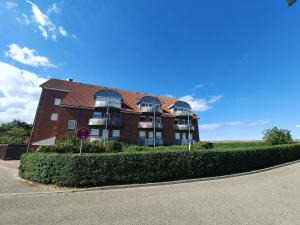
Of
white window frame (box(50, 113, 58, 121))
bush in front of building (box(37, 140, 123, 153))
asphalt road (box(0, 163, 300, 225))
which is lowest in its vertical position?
asphalt road (box(0, 163, 300, 225))

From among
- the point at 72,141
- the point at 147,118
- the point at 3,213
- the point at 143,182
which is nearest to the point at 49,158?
the point at 3,213

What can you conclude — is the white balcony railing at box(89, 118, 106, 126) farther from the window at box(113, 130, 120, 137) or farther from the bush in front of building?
the bush in front of building

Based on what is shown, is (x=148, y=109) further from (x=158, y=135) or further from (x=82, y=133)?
(x=82, y=133)

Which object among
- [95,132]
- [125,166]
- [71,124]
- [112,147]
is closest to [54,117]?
[71,124]

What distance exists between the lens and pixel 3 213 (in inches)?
245

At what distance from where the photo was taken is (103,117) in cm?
3194

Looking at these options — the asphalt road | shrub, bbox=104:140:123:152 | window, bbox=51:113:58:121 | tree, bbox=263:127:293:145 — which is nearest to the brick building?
window, bbox=51:113:58:121

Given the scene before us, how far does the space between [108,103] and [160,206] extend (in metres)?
25.7

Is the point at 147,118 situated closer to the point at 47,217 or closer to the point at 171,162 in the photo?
the point at 171,162

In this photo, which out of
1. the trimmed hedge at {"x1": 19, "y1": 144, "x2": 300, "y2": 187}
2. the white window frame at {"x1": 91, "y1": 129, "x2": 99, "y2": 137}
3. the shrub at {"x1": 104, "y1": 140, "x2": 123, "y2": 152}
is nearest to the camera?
the trimmed hedge at {"x1": 19, "y1": 144, "x2": 300, "y2": 187}

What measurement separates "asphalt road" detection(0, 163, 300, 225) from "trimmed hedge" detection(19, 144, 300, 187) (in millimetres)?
996

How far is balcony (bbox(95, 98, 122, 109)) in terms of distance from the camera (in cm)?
3108

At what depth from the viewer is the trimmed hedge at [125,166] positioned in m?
9.85

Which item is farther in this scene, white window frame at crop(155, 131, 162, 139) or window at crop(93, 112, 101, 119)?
white window frame at crop(155, 131, 162, 139)
